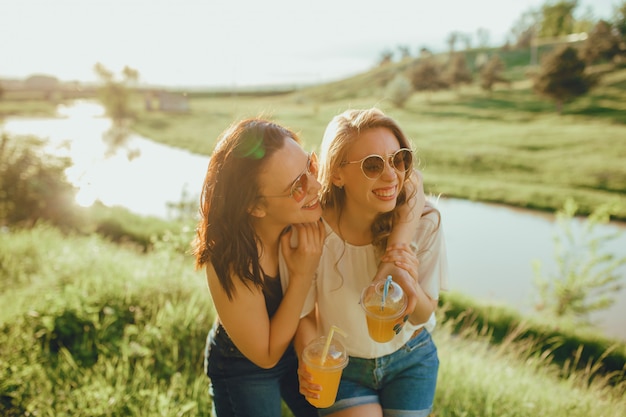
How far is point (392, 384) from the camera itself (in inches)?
72.9

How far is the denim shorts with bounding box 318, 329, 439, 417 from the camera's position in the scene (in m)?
1.80

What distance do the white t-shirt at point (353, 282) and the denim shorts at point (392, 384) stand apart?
0.05 m

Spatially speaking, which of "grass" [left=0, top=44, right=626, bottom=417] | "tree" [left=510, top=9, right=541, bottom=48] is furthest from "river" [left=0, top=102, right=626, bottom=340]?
"tree" [left=510, top=9, right=541, bottom=48]

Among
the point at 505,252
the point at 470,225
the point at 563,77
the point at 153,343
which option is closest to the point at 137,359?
the point at 153,343

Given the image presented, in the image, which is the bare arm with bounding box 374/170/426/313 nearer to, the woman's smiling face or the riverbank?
the woman's smiling face

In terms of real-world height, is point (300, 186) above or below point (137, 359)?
above

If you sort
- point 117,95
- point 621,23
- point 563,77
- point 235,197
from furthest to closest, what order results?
point 117,95
point 563,77
point 621,23
point 235,197

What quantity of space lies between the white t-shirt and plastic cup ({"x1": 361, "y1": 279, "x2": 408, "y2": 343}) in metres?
0.36

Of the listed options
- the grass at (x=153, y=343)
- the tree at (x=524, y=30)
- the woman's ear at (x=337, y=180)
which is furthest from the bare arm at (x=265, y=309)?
the tree at (x=524, y=30)

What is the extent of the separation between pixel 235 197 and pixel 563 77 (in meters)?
24.1

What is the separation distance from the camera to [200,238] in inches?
72.0

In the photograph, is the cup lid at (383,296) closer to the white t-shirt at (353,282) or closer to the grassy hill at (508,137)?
the white t-shirt at (353,282)

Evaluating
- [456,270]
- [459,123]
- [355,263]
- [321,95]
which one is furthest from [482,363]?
[321,95]

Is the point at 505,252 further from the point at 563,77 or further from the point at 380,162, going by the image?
the point at 563,77
